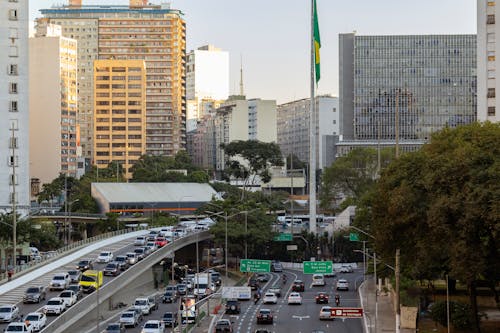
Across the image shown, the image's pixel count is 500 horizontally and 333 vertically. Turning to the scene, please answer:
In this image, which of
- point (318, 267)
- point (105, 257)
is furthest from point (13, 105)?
point (318, 267)

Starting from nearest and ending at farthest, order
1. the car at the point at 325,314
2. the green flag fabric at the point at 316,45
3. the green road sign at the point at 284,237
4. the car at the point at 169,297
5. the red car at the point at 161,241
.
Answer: the car at the point at 325,314 → the car at the point at 169,297 → the red car at the point at 161,241 → the green flag fabric at the point at 316,45 → the green road sign at the point at 284,237

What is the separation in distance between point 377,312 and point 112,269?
22.5m

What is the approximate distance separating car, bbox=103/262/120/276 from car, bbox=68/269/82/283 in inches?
85.4

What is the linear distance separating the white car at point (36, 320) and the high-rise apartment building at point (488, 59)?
54302 mm

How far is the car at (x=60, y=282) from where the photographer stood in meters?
72.9

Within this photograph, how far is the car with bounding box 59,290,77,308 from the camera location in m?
65.3

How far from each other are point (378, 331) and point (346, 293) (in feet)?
93.3

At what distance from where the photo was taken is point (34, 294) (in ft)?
222

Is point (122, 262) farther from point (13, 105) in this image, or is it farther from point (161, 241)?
point (13, 105)

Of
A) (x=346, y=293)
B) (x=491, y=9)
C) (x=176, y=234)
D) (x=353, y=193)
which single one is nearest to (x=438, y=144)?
(x=346, y=293)

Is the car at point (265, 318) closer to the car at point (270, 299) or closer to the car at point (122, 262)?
the car at point (270, 299)

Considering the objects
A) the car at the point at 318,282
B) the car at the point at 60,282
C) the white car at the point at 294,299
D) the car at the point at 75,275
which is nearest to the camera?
the car at the point at 60,282

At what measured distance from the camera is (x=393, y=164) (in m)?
60.0

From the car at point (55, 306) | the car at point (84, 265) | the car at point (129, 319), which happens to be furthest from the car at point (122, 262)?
the car at point (55, 306)
